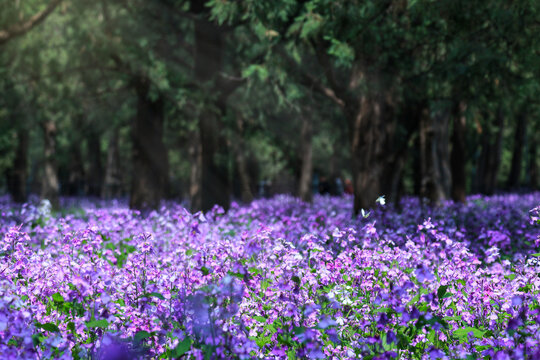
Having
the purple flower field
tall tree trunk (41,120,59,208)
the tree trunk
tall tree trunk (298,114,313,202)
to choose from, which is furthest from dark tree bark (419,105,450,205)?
the tree trunk

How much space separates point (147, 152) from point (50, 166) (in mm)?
6359

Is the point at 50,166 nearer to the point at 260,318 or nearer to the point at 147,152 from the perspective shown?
the point at 147,152

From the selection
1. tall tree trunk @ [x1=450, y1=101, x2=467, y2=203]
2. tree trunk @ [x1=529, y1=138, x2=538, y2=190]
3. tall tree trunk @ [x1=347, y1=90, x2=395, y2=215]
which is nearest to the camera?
tall tree trunk @ [x1=347, y1=90, x2=395, y2=215]

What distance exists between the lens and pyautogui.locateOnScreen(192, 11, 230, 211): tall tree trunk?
51.4 ft

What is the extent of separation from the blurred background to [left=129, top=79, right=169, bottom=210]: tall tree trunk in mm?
48

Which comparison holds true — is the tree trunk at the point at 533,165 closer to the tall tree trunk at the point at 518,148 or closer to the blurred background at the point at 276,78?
the tall tree trunk at the point at 518,148

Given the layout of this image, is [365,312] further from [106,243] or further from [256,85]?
[256,85]

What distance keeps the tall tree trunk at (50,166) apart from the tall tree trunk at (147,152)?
5.55 meters

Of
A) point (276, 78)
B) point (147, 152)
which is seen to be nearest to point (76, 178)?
point (147, 152)

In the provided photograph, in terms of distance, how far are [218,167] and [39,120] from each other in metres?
11.1

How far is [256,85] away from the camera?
50.1 ft

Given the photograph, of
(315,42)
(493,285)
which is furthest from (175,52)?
(493,285)

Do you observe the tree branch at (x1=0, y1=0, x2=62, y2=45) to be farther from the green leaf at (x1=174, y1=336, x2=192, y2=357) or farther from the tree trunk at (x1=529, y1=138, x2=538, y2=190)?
the tree trunk at (x1=529, y1=138, x2=538, y2=190)

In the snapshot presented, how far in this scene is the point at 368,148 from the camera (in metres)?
12.2
